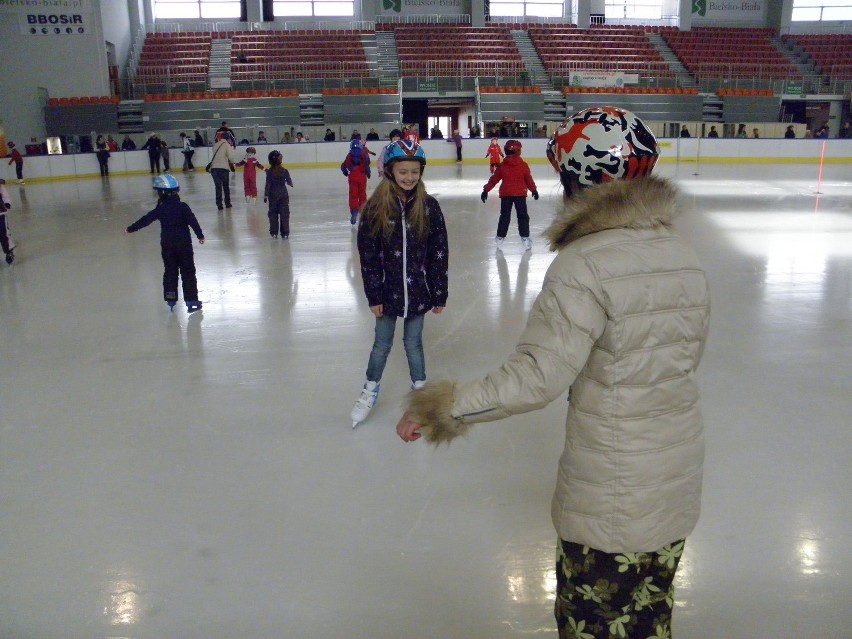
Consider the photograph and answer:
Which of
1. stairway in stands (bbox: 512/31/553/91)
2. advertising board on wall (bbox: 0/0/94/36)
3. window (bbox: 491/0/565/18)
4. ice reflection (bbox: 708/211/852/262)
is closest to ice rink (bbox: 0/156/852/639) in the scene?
ice reflection (bbox: 708/211/852/262)

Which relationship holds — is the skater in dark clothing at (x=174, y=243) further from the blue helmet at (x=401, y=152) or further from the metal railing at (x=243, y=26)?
the metal railing at (x=243, y=26)

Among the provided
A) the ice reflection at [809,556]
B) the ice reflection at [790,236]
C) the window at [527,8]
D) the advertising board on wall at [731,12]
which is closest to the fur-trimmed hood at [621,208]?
the ice reflection at [809,556]

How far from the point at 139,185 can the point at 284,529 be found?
16.2 m

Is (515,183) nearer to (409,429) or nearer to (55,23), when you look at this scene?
(409,429)

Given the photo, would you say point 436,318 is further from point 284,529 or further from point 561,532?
point 561,532

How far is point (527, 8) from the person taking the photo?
31.5 meters

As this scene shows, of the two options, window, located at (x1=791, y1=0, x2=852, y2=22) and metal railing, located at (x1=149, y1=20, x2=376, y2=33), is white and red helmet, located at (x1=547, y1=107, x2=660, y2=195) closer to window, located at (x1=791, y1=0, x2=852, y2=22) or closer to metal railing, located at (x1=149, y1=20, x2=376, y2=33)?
metal railing, located at (x1=149, y1=20, x2=376, y2=33)

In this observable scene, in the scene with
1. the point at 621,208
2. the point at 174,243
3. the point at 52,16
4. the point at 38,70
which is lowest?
the point at 174,243

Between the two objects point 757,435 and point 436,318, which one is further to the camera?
point 436,318

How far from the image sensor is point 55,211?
12.6 metres

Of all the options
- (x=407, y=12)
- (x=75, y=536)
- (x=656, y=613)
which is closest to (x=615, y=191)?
(x=656, y=613)

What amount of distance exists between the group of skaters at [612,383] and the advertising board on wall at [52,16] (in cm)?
2536

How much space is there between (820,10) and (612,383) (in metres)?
36.1

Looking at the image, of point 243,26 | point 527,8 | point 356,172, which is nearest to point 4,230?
point 356,172
